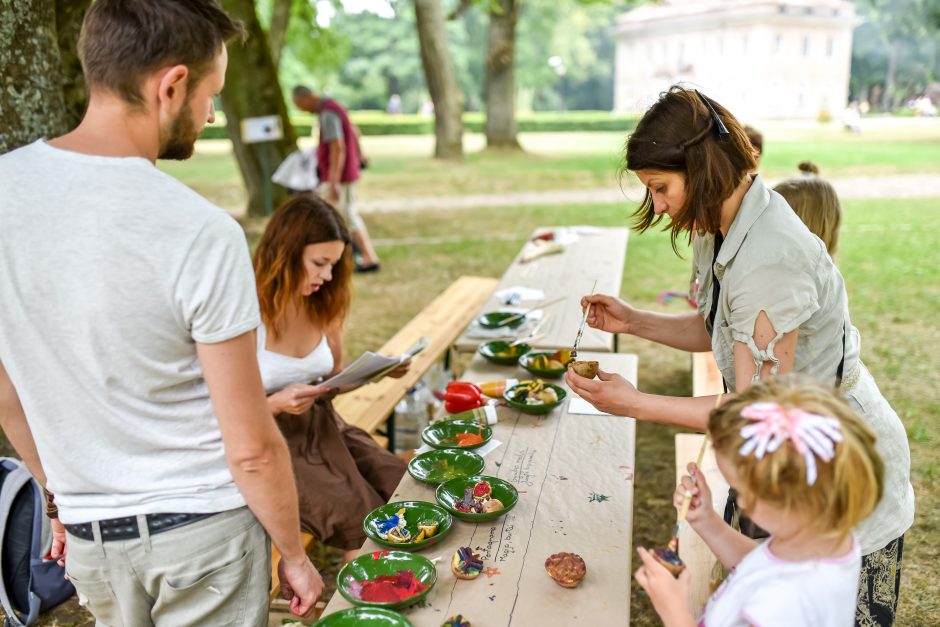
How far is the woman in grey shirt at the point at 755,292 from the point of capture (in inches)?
78.2

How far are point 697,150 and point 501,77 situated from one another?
20.8 meters

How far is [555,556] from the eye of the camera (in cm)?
199

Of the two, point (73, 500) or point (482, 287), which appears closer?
point (73, 500)

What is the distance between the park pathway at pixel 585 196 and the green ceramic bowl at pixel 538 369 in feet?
32.0

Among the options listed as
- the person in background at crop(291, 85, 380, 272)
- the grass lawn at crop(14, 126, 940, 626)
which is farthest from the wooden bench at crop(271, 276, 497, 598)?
the person in background at crop(291, 85, 380, 272)

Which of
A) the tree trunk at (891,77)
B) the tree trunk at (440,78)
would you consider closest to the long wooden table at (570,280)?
the tree trunk at (440,78)

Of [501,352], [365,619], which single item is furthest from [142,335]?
[501,352]

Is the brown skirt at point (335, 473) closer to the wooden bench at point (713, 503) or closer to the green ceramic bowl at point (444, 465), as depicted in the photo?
the green ceramic bowl at point (444, 465)

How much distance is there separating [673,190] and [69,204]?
1.46 m

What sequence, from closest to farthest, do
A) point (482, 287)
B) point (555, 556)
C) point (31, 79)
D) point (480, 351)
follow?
point (555, 556) < point (31, 79) < point (480, 351) < point (482, 287)

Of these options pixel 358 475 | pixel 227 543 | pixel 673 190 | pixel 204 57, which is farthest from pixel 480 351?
pixel 204 57

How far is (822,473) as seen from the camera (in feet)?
4.69

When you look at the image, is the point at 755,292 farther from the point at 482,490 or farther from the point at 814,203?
the point at 814,203

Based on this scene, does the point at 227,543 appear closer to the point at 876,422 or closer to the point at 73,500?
the point at 73,500
